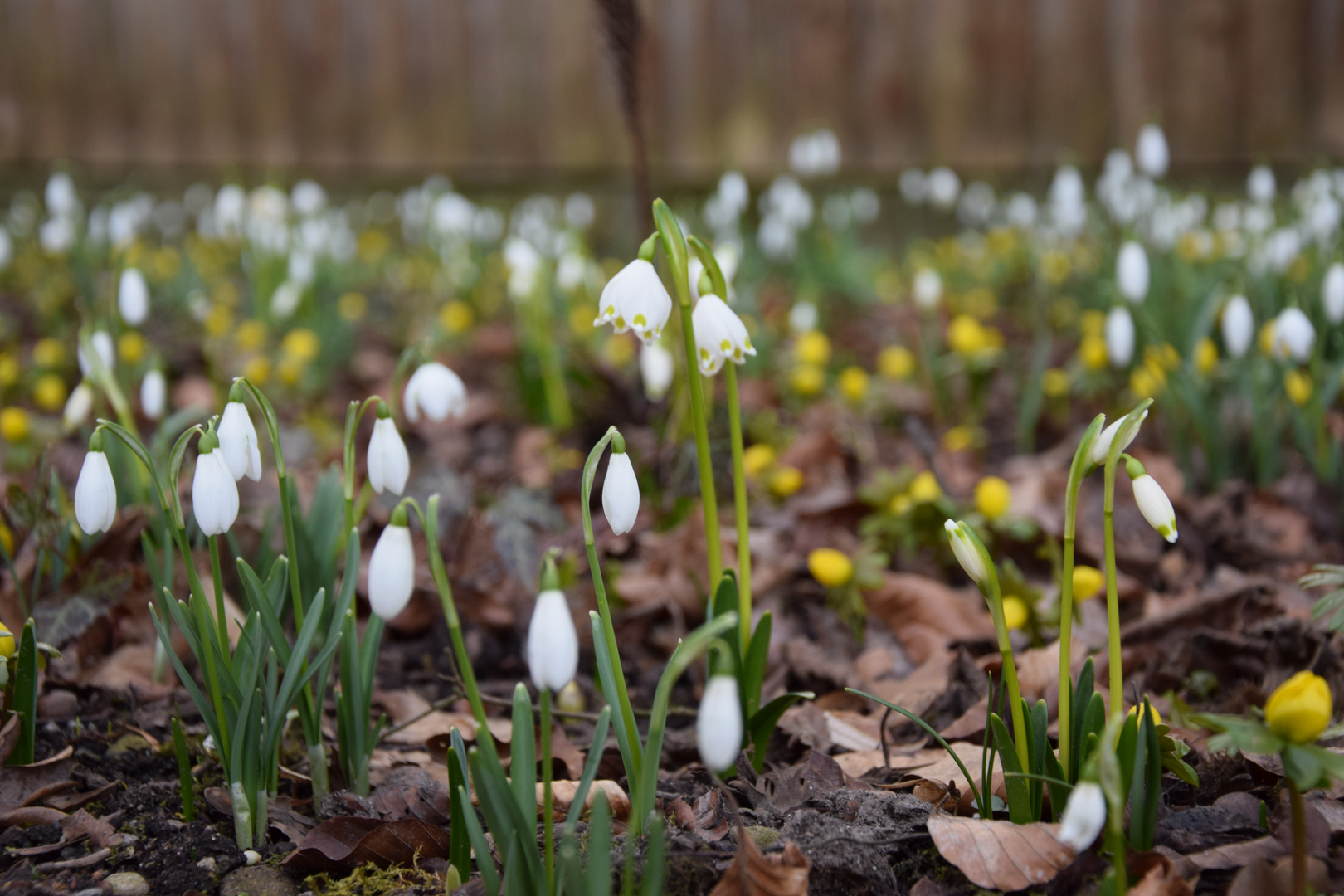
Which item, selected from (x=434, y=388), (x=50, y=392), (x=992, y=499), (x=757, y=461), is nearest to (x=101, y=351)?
(x=434, y=388)

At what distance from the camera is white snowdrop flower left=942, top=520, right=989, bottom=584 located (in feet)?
3.57

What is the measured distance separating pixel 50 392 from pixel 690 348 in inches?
99.3

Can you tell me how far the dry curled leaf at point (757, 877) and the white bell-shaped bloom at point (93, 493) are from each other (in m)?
0.83

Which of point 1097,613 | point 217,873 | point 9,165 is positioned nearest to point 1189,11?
point 1097,613

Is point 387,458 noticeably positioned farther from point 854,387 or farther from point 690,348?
point 854,387

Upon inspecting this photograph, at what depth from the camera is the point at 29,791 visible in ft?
4.28

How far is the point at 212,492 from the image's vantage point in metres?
1.10

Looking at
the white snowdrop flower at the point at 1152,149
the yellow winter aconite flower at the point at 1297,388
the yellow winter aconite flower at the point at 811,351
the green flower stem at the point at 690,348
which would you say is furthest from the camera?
the white snowdrop flower at the point at 1152,149

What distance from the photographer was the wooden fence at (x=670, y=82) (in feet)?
18.3

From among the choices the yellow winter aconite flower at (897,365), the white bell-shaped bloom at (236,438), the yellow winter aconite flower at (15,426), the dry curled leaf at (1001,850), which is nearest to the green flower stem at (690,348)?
→ the dry curled leaf at (1001,850)

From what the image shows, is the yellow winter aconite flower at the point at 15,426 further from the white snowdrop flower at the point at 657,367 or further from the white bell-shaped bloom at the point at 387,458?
the white bell-shaped bloom at the point at 387,458

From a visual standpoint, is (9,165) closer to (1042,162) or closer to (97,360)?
(97,360)

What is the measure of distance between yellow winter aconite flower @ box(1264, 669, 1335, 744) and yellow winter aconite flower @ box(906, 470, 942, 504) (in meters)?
1.13

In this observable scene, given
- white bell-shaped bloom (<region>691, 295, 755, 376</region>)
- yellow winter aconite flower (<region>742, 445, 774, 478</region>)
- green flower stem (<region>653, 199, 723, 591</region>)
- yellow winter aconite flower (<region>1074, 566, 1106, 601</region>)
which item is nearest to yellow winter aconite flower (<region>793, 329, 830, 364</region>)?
yellow winter aconite flower (<region>742, 445, 774, 478</region>)
